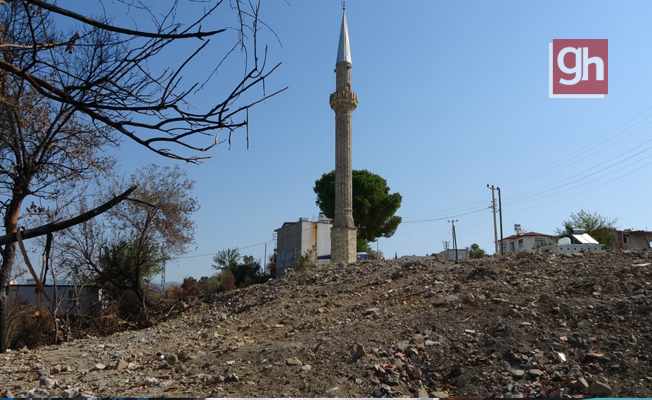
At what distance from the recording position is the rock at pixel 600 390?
504 cm

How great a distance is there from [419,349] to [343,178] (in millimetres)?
16986

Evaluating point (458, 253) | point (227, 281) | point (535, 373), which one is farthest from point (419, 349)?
point (458, 253)

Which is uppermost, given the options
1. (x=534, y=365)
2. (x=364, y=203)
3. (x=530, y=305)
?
(x=364, y=203)

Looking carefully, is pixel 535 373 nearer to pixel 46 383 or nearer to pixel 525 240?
pixel 46 383

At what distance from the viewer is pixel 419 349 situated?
6.41 metres

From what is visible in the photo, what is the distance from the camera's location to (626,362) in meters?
5.58

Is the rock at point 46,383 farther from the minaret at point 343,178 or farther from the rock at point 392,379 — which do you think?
the minaret at point 343,178

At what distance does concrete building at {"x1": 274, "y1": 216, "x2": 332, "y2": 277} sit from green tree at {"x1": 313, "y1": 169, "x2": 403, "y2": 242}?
2.75m

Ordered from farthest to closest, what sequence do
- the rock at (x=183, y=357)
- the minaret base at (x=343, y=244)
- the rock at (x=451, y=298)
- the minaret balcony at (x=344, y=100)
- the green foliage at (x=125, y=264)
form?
the minaret balcony at (x=344, y=100), the minaret base at (x=343, y=244), the green foliage at (x=125, y=264), the rock at (x=451, y=298), the rock at (x=183, y=357)

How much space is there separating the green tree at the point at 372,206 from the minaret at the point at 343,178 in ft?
36.2

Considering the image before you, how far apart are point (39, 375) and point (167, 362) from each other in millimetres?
1767

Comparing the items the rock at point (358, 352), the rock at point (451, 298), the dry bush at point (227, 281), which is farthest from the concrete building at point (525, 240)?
the rock at point (358, 352)

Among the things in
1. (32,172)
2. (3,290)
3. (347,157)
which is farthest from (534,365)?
(347,157)

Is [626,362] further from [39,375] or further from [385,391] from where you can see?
[39,375]
